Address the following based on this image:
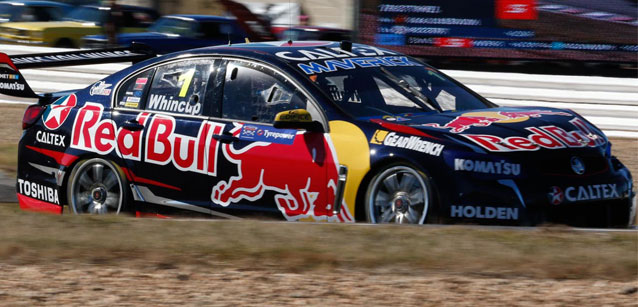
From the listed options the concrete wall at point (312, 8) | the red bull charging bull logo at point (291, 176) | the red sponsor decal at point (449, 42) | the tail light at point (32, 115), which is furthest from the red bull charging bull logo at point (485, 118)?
the concrete wall at point (312, 8)

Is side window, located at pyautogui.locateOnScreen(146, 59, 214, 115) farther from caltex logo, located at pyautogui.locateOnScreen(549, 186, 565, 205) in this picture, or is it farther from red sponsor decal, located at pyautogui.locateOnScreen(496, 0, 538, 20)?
red sponsor decal, located at pyautogui.locateOnScreen(496, 0, 538, 20)

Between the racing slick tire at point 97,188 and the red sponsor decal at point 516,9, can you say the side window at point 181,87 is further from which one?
the red sponsor decal at point 516,9

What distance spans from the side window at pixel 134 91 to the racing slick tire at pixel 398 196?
2.03 metres

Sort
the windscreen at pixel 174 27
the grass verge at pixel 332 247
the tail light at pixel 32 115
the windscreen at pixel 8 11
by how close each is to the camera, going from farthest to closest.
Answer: the windscreen at pixel 8 11 < the windscreen at pixel 174 27 < the tail light at pixel 32 115 < the grass verge at pixel 332 247

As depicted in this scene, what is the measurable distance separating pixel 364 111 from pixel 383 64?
649mm

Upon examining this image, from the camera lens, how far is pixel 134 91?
271 inches

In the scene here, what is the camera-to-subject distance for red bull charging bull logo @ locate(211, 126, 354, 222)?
583 cm

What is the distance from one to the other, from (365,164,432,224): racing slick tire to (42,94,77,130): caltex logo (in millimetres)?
2615

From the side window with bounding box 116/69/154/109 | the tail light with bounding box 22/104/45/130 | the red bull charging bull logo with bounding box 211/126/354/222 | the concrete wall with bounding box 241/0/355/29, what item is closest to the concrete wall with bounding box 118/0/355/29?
the concrete wall with bounding box 241/0/355/29

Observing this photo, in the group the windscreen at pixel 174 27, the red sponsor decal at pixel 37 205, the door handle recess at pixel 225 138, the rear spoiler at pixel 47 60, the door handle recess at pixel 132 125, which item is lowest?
the red sponsor decal at pixel 37 205

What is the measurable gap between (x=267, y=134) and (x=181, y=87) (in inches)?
34.9

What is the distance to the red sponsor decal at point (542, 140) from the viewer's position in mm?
A: 5441

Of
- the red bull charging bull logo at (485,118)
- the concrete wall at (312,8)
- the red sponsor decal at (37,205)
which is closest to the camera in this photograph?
the red bull charging bull logo at (485,118)

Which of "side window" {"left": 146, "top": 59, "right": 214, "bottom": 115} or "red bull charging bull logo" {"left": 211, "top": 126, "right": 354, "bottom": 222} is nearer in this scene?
"red bull charging bull logo" {"left": 211, "top": 126, "right": 354, "bottom": 222}
